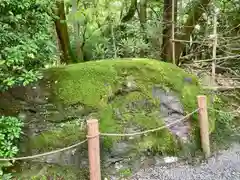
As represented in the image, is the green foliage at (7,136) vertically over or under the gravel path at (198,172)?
over

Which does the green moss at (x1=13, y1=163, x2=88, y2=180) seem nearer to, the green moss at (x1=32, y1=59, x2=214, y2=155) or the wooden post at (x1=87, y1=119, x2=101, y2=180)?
the green moss at (x1=32, y1=59, x2=214, y2=155)

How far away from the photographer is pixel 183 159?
4.31 meters

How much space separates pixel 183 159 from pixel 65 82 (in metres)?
1.95

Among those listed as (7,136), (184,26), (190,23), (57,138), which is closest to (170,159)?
(57,138)

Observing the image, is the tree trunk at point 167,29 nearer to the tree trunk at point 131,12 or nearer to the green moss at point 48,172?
the tree trunk at point 131,12

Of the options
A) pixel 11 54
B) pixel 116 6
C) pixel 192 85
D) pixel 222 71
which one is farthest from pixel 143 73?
pixel 116 6

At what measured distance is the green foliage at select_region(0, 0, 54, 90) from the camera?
10.4 feet

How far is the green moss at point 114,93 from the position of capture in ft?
13.3

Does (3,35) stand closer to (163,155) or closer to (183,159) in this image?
(163,155)

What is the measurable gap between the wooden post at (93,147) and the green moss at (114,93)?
1.79ft

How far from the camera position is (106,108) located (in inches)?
164

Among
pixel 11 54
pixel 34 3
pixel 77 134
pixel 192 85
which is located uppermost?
pixel 34 3

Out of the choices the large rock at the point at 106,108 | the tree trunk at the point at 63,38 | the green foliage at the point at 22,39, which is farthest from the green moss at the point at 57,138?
the tree trunk at the point at 63,38

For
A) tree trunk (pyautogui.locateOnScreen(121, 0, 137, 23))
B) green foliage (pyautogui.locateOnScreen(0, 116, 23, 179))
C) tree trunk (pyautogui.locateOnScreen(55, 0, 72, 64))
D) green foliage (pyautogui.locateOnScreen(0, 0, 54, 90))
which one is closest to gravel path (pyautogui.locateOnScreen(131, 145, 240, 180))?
green foliage (pyautogui.locateOnScreen(0, 116, 23, 179))
